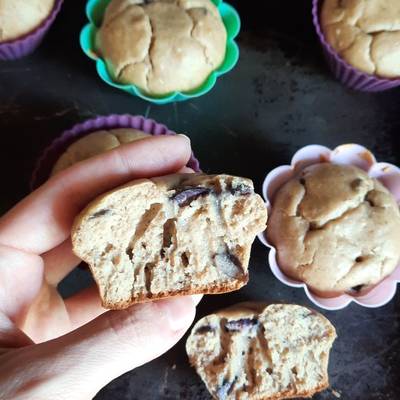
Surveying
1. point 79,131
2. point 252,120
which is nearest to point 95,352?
point 79,131

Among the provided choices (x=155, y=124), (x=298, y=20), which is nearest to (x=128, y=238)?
(x=155, y=124)

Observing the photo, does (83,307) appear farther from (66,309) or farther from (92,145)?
(92,145)

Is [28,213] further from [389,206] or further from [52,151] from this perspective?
[389,206]

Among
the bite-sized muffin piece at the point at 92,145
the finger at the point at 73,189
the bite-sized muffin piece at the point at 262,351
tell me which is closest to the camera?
the finger at the point at 73,189

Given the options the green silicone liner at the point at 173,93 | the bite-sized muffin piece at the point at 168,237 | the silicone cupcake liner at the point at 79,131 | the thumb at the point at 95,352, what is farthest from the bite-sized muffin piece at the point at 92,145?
the thumb at the point at 95,352

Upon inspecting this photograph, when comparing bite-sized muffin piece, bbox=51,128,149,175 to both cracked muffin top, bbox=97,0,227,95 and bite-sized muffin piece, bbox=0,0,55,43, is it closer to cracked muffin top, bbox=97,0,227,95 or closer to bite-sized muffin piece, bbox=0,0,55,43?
cracked muffin top, bbox=97,0,227,95

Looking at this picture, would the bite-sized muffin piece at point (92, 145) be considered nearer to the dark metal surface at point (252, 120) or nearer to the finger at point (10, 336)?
the dark metal surface at point (252, 120)
